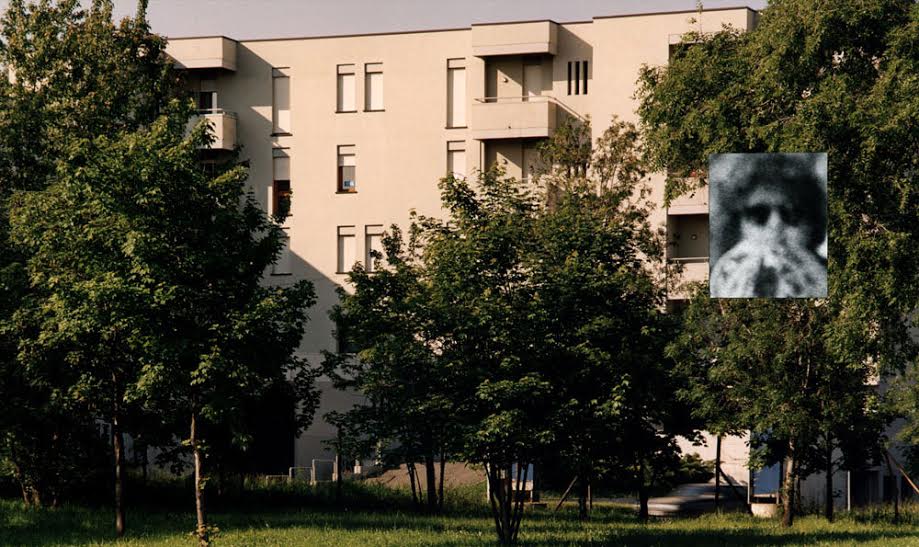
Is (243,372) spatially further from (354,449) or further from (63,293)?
(354,449)

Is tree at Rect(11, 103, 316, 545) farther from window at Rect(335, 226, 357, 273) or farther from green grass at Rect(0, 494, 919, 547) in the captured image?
window at Rect(335, 226, 357, 273)

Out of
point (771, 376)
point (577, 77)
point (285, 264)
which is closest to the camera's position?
point (771, 376)

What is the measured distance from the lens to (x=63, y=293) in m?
31.4

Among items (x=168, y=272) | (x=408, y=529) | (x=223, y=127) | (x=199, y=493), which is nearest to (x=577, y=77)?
(x=223, y=127)

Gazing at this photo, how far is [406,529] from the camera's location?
122 ft

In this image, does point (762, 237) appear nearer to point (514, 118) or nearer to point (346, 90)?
point (514, 118)

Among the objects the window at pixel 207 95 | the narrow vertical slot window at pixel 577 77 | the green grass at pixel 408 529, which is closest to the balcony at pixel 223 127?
the window at pixel 207 95

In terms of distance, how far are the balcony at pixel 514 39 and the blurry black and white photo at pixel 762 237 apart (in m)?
45.7

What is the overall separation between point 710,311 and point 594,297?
854 cm

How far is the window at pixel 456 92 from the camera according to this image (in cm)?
6275

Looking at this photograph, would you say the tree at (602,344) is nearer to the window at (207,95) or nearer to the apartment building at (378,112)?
the apartment building at (378,112)

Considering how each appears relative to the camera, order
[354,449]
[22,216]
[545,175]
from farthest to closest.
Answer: [545,175], [354,449], [22,216]

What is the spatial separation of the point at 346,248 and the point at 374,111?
5935 mm

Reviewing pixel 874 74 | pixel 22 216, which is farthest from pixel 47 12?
pixel 874 74
